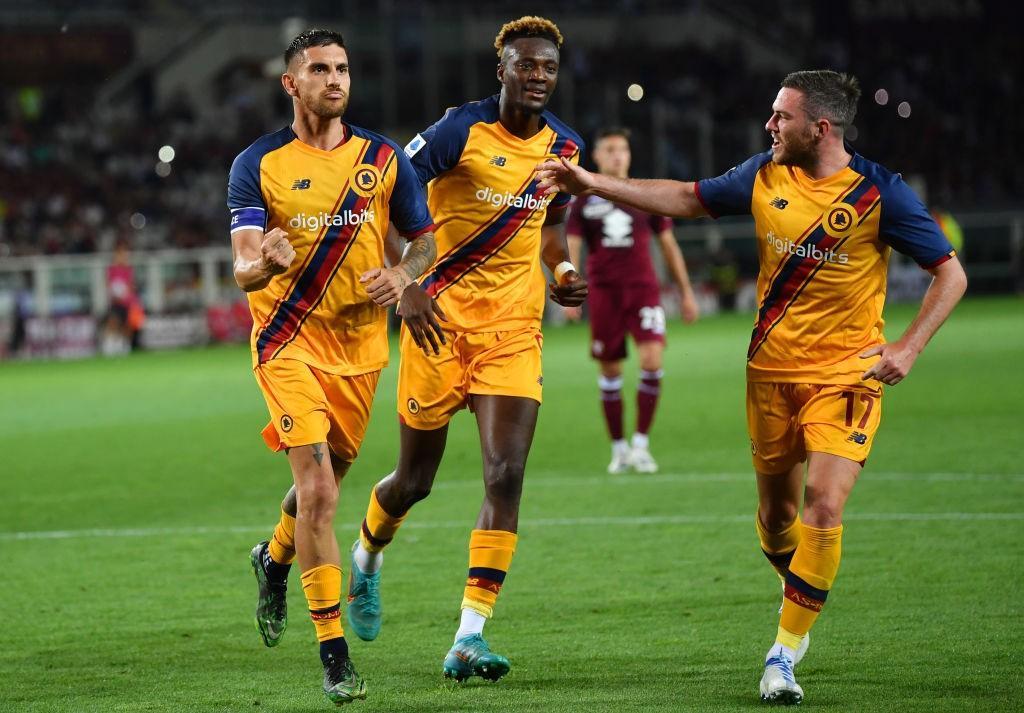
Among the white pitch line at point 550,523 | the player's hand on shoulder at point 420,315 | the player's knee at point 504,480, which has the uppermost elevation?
the player's hand on shoulder at point 420,315

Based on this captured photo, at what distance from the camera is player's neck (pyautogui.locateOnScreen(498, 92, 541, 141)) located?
22.7 ft

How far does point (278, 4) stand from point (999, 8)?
20681 mm

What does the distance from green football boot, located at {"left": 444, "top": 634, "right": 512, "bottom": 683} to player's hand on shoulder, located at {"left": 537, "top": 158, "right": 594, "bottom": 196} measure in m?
1.82

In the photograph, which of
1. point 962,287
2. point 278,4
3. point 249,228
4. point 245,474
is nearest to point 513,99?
point 249,228

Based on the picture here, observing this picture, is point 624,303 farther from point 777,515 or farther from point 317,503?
point 317,503

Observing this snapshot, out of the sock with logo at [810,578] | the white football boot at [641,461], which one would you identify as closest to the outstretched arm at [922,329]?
the sock with logo at [810,578]

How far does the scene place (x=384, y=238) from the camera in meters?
6.54

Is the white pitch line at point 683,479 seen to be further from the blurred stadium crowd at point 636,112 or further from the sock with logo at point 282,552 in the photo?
the blurred stadium crowd at point 636,112

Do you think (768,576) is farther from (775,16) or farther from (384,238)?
(775,16)

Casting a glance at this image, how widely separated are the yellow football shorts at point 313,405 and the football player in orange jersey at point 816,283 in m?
1.19

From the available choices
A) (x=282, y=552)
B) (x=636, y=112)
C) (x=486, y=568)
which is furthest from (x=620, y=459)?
(x=636, y=112)

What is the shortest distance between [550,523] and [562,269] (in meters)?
3.13

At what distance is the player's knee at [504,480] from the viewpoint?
6.39 meters

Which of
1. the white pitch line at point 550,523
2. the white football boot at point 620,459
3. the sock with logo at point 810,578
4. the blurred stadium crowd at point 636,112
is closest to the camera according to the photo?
the sock with logo at point 810,578
